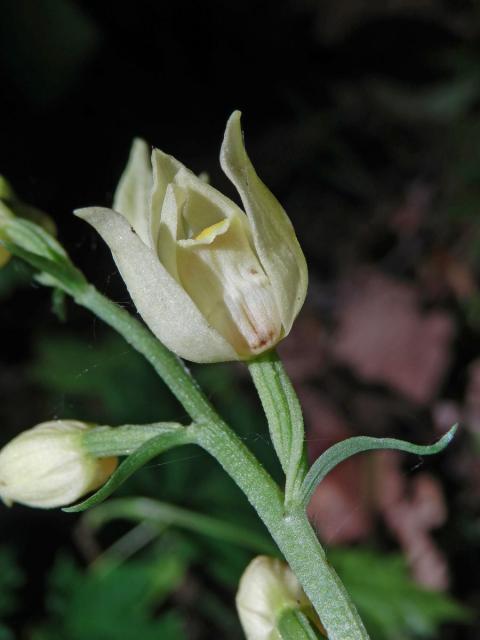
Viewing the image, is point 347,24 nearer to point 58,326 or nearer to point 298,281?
A: point 58,326

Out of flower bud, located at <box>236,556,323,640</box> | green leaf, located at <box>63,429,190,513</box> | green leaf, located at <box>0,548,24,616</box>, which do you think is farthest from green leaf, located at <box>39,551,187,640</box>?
green leaf, located at <box>63,429,190,513</box>

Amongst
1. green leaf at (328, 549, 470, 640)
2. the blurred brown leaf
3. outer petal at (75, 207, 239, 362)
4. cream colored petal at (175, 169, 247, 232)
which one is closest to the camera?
outer petal at (75, 207, 239, 362)

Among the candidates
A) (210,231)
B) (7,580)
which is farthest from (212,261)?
(7,580)

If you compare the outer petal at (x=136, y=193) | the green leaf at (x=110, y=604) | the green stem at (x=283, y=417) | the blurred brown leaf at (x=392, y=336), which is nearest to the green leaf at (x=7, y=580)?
the green leaf at (x=110, y=604)

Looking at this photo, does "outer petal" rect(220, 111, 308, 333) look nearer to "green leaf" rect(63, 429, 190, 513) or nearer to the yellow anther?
the yellow anther

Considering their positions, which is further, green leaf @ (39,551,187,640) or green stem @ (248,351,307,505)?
green leaf @ (39,551,187,640)

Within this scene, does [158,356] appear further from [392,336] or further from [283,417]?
[392,336]

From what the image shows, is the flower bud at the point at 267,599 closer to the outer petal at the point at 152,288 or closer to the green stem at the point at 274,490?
the green stem at the point at 274,490
